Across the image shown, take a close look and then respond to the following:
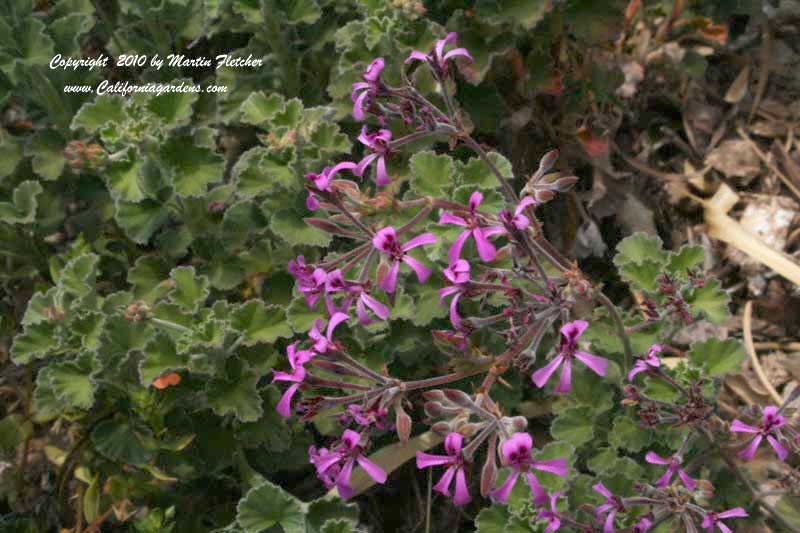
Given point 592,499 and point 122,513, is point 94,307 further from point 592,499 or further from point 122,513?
point 592,499

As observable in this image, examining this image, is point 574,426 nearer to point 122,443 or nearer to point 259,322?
point 259,322

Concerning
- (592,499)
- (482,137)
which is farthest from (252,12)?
(592,499)

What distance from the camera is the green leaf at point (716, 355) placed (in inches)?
124

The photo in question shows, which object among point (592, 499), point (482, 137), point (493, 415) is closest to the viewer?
point (493, 415)

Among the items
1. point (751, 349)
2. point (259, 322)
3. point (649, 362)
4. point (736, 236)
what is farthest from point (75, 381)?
point (736, 236)

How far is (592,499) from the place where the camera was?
305 cm

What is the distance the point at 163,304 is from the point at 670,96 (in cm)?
288

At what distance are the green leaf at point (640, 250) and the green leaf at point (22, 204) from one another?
8.11ft

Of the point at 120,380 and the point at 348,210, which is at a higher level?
the point at 348,210

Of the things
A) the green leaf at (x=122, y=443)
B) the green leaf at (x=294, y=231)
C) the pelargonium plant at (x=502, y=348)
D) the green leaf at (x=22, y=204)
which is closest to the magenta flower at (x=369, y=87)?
the pelargonium plant at (x=502, y=348)

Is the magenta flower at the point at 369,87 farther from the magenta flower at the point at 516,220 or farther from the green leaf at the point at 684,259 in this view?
the green leaf at the point at 684,259

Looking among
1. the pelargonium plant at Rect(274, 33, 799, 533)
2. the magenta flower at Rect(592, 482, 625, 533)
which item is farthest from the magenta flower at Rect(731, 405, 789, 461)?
the magenta flower at Rect(592, 482, 625, 533)

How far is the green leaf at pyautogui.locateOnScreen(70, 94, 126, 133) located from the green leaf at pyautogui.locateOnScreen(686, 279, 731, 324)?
2375mm

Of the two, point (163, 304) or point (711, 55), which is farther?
point (711, 55)
